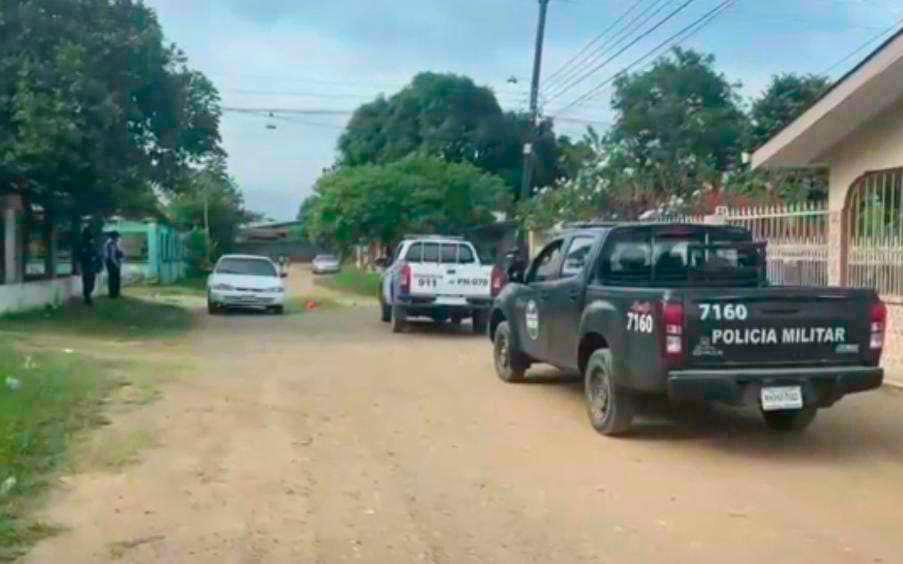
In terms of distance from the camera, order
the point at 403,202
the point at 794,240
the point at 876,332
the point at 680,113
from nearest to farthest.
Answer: the point at 876,332 → the point at 794,240 → the point at 403,202 → the point at 680,113

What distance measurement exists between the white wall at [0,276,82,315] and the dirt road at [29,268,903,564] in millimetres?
10814

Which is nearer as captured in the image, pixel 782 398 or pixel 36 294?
pixel 782 398

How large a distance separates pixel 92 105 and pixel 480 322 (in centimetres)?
777

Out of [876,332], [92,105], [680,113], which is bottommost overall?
[876,332]

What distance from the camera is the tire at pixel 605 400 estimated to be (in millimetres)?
9211

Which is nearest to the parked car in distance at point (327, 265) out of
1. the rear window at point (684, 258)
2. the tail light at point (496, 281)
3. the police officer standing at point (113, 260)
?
the police officer standing at point (113, 260)

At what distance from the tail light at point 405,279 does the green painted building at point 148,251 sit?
28.7 m

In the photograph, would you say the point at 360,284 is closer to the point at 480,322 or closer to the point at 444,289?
the point at 480,322

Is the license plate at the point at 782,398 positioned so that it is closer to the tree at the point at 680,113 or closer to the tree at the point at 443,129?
the tree at the point at 680,113

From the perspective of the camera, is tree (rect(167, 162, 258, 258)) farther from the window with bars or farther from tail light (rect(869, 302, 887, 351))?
tail light (rect(869, 302, 887, 351))

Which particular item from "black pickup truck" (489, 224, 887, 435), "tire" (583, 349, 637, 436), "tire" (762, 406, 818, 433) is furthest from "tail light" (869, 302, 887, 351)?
"tire" (583, 349, 637, 436)

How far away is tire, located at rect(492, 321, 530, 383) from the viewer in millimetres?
12594

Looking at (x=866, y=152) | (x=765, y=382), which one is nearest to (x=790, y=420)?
(x=765, y=382)

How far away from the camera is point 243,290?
84.5 feet
